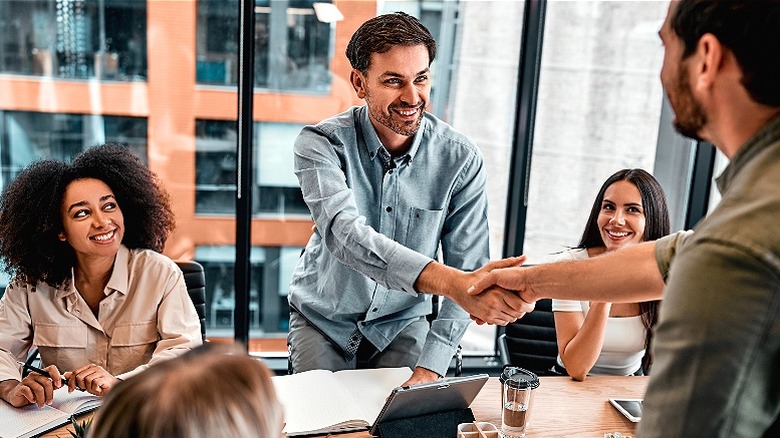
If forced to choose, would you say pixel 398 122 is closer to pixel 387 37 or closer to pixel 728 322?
pixel 387 37

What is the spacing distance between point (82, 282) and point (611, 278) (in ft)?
5.49

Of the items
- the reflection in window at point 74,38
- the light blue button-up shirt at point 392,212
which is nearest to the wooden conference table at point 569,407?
the light blue button-up shirt at point 392,212

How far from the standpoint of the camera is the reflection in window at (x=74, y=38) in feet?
10.7

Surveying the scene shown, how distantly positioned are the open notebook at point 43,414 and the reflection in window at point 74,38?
195 cm

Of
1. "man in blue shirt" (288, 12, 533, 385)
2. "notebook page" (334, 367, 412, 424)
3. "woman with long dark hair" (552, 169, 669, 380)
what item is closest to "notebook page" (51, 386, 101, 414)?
"notebook page" (334, 367, 412, 424)

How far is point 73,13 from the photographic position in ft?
10.7

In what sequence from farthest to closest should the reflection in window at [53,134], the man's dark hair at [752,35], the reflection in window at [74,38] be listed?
the reflection in window at [53,134]
the reflection in window at [74,38]
the man's dark hair at [752,35]

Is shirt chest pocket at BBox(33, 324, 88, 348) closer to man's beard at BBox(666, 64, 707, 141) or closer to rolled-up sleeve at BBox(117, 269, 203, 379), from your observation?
rolled-up sleeve at BBox(117, 269, 203, 379)

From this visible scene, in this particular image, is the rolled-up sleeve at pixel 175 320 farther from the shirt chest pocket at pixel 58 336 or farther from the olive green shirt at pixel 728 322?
the olive green shirt at pixel 728 322

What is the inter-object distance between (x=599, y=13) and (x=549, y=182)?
914mm

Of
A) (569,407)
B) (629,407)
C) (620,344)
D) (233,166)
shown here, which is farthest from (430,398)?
(233,166)

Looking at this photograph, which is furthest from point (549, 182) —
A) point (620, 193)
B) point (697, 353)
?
point (697, 353)

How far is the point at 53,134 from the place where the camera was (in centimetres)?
342

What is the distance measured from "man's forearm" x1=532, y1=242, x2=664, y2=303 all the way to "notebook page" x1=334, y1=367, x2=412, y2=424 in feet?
1.64
